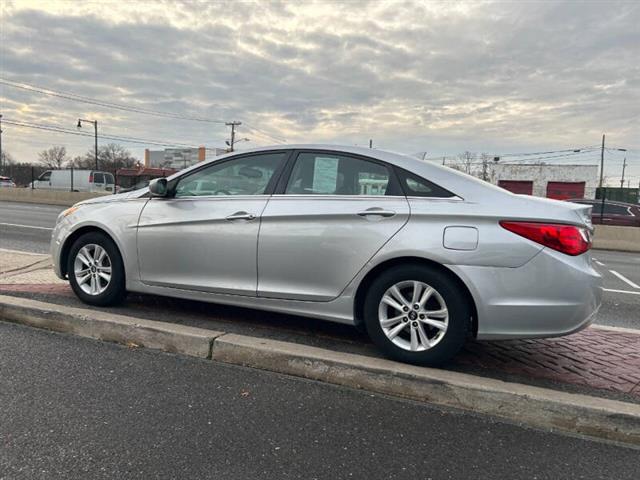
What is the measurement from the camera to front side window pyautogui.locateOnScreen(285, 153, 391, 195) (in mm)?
3750

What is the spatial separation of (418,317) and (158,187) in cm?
240

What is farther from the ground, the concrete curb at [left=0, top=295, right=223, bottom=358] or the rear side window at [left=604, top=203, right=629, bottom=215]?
the rear side window at [left=604, top=203, right=629, bottom=215]

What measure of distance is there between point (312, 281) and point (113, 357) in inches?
61.4

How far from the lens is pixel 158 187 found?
14.0ft

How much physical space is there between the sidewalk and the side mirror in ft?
3.51

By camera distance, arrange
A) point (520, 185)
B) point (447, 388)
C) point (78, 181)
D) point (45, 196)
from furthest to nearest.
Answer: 1. point (520, 185)
2. point (78, 181)
3. point (45, 196)
4. point (447, 388)

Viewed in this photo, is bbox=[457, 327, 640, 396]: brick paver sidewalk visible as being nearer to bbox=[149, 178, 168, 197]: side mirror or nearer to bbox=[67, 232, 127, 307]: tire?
bbox=[149, 178, 168, 197]: side mirror

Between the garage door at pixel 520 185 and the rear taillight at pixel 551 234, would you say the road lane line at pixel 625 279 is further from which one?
the garage door at pixel 520 185

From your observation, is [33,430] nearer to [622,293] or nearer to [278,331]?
[278,331]

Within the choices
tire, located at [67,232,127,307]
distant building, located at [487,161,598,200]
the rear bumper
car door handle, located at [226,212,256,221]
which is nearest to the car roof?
the rear bumper

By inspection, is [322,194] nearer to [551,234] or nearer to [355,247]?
[355,247]

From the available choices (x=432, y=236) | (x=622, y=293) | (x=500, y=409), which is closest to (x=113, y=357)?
(x=432, y=236)

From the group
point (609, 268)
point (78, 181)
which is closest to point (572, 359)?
point (609, 268)

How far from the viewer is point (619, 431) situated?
9.25 feet
